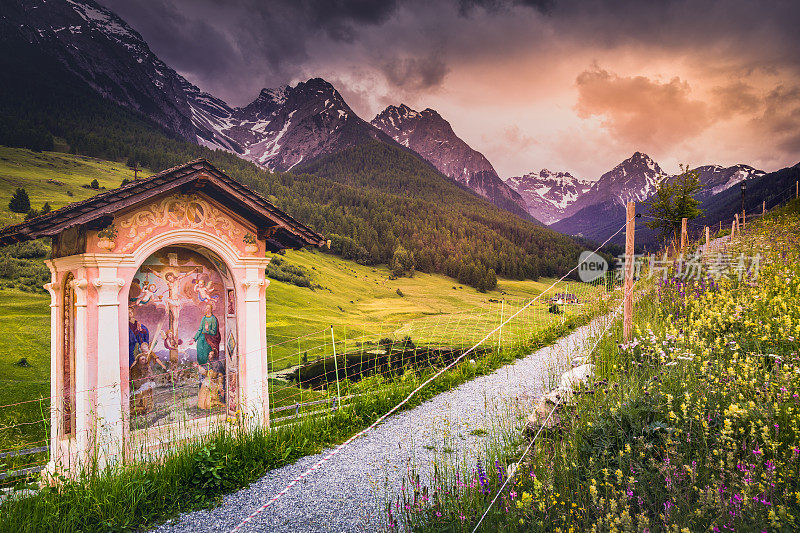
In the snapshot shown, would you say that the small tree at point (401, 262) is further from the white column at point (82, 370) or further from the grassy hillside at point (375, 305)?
the white column at point (82, 370)

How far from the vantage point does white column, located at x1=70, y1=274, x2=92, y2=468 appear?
6.56 meters

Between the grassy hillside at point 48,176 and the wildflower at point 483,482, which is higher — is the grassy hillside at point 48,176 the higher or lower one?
the higher one

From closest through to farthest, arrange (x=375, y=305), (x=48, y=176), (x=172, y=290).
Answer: (x=172, y=290) < (x=48, y=176) < (x=375, y=305)

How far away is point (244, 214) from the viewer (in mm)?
8406

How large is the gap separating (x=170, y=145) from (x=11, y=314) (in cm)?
7386

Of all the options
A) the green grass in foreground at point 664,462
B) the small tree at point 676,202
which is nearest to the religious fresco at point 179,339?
the green grass in foreground at point 664,462

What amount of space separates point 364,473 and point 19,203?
30.3 metres

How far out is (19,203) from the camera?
23625mm

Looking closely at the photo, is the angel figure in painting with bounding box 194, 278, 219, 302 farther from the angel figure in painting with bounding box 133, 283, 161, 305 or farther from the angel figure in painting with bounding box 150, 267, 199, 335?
the angel figure in painting with bounding box 133, 283, 161, 305

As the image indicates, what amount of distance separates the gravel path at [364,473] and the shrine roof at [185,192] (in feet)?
15.6

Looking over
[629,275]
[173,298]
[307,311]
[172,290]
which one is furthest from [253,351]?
[307,311]

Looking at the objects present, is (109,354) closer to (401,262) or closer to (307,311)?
(307,311)

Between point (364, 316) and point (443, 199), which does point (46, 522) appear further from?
point (443, 199)

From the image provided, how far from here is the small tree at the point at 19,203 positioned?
77.0ft
